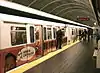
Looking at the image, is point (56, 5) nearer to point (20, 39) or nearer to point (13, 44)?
point (20, 39)

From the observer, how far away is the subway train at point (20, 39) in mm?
9648

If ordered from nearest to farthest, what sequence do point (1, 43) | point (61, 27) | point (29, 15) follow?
point (1, 43) → point (29, 15) → point (61, 27)

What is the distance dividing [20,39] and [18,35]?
0.82 feet

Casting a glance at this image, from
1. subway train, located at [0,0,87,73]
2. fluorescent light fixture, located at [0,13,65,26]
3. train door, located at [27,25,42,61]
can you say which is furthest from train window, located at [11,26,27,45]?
train door, located at [27,25,42,61]

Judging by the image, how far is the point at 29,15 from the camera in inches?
498

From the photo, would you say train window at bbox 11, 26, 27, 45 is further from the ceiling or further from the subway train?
the ceiling

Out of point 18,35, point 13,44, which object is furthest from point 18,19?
point 13,44

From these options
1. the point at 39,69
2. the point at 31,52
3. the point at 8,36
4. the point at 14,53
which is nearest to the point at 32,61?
the point at 31,52

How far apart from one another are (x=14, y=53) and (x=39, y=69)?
68.4 inches

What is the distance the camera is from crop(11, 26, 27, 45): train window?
10577 mm

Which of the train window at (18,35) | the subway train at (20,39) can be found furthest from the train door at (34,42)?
the train window at (18,35)

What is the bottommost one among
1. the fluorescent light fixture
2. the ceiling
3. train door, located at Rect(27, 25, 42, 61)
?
train door, located at Rect(27, 25, 42, 61)

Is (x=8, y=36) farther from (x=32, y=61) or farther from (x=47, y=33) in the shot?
(x=47, y=33)

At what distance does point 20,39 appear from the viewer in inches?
452
